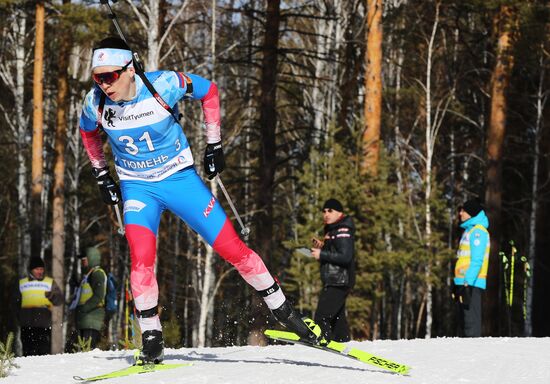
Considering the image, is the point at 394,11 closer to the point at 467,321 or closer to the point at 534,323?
the point at 534,323

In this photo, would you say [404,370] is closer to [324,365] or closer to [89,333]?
[324,365]

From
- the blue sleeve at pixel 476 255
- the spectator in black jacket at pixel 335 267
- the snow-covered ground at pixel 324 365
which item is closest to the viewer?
the snow-covered ground at pixel 324 365

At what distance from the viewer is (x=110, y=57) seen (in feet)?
19.8

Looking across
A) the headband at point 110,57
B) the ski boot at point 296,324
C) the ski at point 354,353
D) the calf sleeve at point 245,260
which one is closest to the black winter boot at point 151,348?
the calf sleeve at point 245,260

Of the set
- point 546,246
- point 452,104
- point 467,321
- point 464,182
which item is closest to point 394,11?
point 452,104

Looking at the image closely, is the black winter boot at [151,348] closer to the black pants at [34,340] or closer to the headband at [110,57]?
the headband at [110,57]

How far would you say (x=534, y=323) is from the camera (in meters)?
28.5

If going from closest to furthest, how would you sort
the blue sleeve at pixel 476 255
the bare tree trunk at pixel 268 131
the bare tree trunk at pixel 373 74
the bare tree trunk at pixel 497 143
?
the blue sleeve at pixel 476 255 → the bare tree trunk at pixel 373 74 → the bare tree trunk at pixel 268 131 → the bare tree trunk at pixel 497 143

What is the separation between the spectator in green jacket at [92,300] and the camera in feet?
39.2

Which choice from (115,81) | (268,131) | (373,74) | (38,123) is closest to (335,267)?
(115,81)

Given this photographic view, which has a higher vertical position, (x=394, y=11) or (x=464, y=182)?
(x=394, y=11)

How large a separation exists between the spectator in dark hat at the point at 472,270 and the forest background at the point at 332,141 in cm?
219

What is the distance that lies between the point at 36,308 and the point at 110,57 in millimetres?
7037

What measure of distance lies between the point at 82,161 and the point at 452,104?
1184cm
